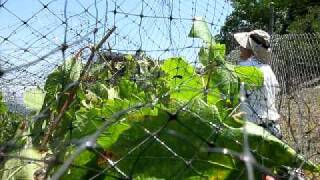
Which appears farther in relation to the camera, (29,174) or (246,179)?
(29,174)

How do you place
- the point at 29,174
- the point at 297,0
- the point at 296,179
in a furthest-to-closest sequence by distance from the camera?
1. the point at 297,0
2. the point at 29,174
3. the point at 296,179

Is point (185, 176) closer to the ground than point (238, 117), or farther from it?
closer to the ground

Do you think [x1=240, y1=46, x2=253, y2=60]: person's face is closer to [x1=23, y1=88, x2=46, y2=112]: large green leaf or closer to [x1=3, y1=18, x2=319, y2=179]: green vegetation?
[x1=23, y1=88, x2=46, y2=112]: large green leaf

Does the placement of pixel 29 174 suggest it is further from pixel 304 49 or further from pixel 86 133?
pixel 304 49

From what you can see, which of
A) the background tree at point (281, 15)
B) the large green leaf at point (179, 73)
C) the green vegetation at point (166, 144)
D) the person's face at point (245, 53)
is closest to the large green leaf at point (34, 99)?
the large green leaf at point (179, 73)

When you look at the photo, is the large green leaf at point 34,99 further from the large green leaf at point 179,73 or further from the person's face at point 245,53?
the person's face at point 245,53

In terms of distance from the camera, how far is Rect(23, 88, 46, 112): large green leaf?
3.07 m

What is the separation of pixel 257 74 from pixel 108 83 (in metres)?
1.32

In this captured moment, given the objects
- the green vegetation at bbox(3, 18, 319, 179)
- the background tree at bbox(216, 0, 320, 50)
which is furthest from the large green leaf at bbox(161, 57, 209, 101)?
the background tree at bbox(216, 0, 320, 50)

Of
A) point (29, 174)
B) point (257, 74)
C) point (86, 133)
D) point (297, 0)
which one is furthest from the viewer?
point (297, 0)

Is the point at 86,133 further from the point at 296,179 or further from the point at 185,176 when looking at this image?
the point at 296,179

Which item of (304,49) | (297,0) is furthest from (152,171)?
(297,0)

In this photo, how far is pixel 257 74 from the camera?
2.71m

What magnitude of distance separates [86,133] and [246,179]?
556mm
